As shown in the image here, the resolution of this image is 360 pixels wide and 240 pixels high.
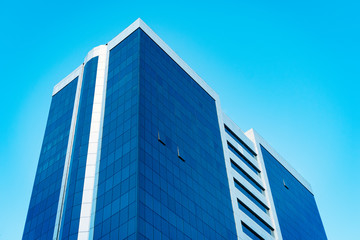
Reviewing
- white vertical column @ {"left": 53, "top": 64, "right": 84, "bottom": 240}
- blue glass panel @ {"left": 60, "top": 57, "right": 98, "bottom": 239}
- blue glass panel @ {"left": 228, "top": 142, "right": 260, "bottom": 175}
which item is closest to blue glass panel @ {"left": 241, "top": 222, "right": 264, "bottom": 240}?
blue glass panel @ {"left": 228, "top": 142, "right": 260, "bottom": 175}

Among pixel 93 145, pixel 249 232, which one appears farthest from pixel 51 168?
pixel 249 232

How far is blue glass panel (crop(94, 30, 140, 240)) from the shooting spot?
5778 cm

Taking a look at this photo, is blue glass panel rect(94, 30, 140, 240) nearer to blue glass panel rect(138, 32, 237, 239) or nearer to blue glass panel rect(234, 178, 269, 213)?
blue glass panel rect(138, 32, 237, 239)

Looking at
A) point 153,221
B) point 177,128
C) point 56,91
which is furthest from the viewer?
point 56,91

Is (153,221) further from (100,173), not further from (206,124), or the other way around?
(206,124)

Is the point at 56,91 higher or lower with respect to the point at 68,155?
higher

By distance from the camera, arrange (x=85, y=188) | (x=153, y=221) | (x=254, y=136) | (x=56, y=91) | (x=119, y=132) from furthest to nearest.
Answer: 1. (x=254, y=136)
2. (x=56, y=91)
3. (x=119, y=132)
4. (x=85, y=188)
5. (x=153, y=221)

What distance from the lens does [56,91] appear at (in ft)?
317

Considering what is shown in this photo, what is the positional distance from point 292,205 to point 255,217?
2255 cm

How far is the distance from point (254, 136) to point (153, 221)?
181 ft

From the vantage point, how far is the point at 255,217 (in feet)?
283

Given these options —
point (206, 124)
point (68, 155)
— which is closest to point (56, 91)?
point (68, 155)

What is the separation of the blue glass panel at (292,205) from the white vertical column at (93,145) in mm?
43701

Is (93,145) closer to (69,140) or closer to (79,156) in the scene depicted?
(79,156)
